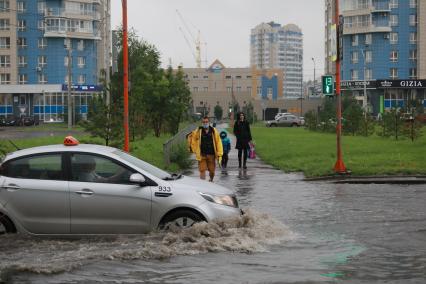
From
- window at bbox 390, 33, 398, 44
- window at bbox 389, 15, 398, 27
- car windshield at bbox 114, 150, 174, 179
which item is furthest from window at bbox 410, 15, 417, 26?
car windshield at bbox 114, 150, 174, 179

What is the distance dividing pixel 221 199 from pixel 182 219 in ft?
2.20

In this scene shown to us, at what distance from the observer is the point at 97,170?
34.2 ft

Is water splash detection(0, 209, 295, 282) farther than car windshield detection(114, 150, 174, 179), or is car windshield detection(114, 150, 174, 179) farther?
car windshield detection(114, 150, 174, 179)

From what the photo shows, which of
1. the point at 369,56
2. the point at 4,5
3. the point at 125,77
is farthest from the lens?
the point at 369,56

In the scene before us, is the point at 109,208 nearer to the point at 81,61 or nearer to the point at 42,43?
the point at 42,43

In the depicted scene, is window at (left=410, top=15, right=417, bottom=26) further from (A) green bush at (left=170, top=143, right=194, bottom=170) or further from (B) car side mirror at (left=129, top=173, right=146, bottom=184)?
(B) car side mirror at (left=129, top=173, right=146, bottom=184)

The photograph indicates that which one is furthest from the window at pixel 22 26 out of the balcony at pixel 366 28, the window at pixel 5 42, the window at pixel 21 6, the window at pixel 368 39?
the window at pixel 368 39

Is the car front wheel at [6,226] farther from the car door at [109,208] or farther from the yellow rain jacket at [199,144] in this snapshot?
the yellow rain jacket at [199,144]

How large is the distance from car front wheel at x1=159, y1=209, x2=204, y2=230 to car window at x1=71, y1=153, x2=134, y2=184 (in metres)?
0.76

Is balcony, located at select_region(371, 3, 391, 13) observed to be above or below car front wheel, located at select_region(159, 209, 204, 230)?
above

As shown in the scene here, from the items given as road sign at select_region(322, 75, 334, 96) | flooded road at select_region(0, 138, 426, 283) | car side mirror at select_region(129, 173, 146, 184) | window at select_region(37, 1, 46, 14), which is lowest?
flooded road at select_region(0, 138, 426, 283)

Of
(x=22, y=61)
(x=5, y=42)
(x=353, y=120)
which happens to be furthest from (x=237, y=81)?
(x=353, y=120)

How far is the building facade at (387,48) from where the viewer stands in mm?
103188

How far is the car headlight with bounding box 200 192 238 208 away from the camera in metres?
10.3
